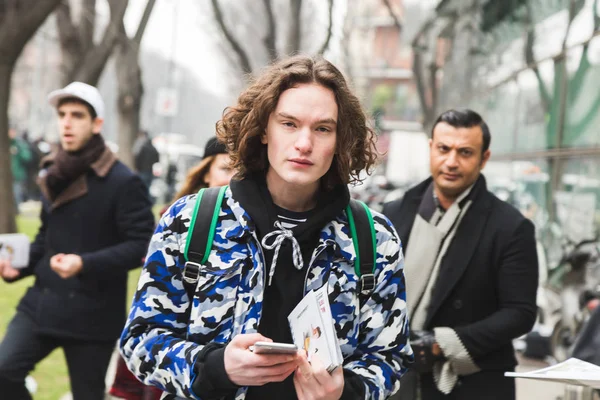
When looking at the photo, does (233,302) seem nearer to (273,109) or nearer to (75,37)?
(273,109)

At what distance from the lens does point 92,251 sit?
4.55m

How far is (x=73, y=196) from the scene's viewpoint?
4.57 m

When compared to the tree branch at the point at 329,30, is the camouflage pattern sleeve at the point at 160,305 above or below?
below

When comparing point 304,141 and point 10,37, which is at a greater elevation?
point 10,37

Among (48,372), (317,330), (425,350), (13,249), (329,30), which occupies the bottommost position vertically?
(48,372)

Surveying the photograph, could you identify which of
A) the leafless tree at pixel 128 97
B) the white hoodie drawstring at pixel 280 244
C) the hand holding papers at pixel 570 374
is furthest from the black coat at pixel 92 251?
the leafless tree at pixel 128 97

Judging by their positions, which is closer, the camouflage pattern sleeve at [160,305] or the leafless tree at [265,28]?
the camouflage pattern sleeve at [160,305]

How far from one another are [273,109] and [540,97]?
9.92 metres

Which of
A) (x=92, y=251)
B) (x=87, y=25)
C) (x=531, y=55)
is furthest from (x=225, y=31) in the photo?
(x=92, y=251)

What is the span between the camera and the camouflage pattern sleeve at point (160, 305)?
251 cm

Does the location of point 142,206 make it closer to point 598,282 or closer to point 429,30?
point 598,282

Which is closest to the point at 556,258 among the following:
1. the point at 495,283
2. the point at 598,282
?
the point at 598,282

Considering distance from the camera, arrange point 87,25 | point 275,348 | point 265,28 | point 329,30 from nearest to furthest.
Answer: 1. point 275,348
2. point 87,25
3. point 329,30
4. point 265,28

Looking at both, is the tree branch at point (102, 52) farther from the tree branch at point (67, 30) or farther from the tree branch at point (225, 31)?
the tree branch at point (225, 31)
